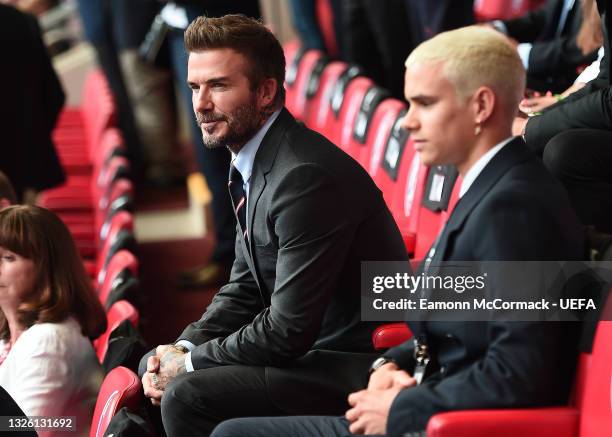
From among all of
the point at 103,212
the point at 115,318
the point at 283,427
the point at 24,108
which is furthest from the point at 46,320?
the point at 24,108

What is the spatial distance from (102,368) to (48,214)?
14.6 inches

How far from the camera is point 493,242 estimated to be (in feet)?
5.21

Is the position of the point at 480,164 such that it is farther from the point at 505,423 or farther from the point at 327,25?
the point at 327,25

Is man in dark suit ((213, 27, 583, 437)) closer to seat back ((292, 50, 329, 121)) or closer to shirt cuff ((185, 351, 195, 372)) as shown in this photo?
shirt cuff ((185, 351, 195, 372))

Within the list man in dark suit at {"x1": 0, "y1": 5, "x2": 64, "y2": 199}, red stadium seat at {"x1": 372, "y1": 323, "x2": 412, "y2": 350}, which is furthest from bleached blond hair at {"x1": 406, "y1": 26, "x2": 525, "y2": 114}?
man in dark suit at {"x1": 0, "y1": 5, "x2": 64, "y2": 199}

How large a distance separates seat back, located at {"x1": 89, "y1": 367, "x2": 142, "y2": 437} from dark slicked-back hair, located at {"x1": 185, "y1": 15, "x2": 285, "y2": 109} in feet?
2.06

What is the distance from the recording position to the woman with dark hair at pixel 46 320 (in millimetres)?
2299

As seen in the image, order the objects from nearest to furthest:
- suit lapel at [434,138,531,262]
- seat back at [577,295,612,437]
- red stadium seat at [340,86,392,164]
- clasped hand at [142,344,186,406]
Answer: seat back at [577,295,612,437]
suit lapel at [434,138,531,262]
clasped hand at [142,344,186,406]
red stadium seat at [340,86,392,164]

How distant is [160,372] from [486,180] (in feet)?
2.72

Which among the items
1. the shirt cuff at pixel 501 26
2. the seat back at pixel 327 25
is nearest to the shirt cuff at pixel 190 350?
the shirt cuff at pixel 501 26

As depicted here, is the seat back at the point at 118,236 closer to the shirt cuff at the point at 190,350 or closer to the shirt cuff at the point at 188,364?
the shirt cuff at the point at 190,350

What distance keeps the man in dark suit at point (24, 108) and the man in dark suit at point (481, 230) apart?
9.41 feet

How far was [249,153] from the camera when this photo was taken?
221cm

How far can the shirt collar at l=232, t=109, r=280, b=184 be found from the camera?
2.20 m
